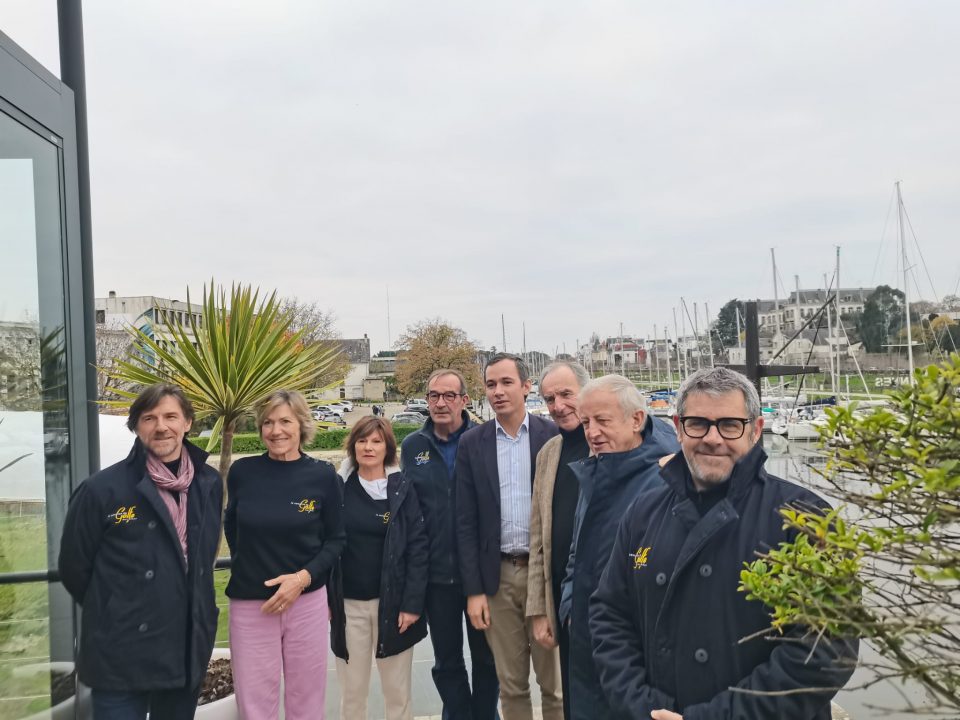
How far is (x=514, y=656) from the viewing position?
382 cm

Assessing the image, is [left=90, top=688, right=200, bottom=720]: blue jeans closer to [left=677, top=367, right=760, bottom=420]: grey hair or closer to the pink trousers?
the pink trousers

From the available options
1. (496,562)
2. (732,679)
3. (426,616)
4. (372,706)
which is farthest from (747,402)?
(372,706)

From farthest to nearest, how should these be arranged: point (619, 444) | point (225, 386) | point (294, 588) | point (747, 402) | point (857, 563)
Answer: point (225, 386) < point (294, 588) < point (619, 444) < point (747, 402) < point (857, 563)

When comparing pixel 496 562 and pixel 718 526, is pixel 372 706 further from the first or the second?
pixel 718 526

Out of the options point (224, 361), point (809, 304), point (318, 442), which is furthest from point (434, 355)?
point (809, 304)

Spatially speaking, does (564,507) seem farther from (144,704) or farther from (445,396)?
(144,704)

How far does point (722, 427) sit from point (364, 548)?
2.28 metres

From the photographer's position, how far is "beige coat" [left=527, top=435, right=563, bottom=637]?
350cm

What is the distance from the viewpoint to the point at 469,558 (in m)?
3.79

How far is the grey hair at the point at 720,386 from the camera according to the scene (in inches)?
89.9

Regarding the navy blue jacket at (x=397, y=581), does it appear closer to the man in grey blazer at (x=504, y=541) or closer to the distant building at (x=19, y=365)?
the man in grey blazer at (x=504, y=541)

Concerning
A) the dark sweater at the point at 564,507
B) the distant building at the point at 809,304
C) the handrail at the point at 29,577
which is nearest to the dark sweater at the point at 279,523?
the handrail at the point at 29,577

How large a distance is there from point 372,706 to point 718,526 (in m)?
3.25

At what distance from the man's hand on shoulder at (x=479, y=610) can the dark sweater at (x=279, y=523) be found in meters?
0.74
